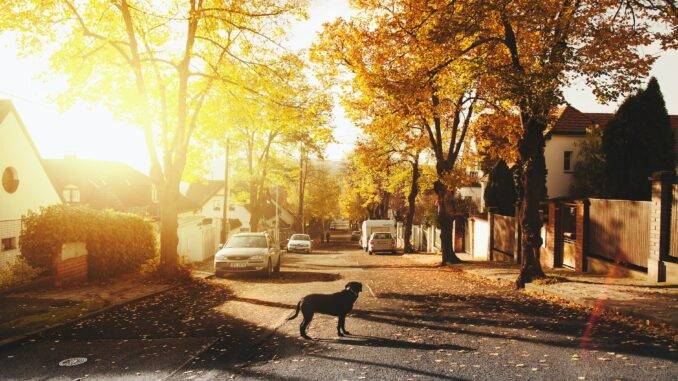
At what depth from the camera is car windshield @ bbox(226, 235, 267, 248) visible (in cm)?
1971

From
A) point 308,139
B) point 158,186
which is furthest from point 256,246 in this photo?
point 308,139

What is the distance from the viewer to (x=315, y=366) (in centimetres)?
664

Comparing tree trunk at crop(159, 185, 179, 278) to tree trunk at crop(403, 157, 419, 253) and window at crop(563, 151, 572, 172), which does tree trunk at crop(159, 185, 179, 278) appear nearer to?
tree trunk at crop(403, 157, 419, 253)

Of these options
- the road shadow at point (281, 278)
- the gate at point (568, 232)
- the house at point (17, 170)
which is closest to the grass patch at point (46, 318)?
the road shadow at point (281, 278)

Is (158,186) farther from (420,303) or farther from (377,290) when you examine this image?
(420,303)

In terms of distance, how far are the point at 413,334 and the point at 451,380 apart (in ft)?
8.11

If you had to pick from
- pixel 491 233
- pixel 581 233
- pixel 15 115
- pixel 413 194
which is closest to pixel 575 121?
pixel 413 194

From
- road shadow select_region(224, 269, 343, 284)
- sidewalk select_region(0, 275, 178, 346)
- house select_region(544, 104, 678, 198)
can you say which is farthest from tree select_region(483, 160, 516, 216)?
sidewalk select_region(0, 275, 178, 346)

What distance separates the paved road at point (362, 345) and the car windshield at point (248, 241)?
742 centimetres

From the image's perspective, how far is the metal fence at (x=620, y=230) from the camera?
1478 cm

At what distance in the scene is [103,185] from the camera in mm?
41188

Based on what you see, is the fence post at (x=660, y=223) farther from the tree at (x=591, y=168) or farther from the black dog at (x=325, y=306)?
the tree at (x=591, y=168)

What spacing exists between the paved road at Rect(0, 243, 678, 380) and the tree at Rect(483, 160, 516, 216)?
22.8m

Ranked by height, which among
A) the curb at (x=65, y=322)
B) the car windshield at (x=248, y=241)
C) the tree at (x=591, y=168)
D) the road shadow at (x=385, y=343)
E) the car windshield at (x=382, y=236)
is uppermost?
the tree at (x=591, y=168)
